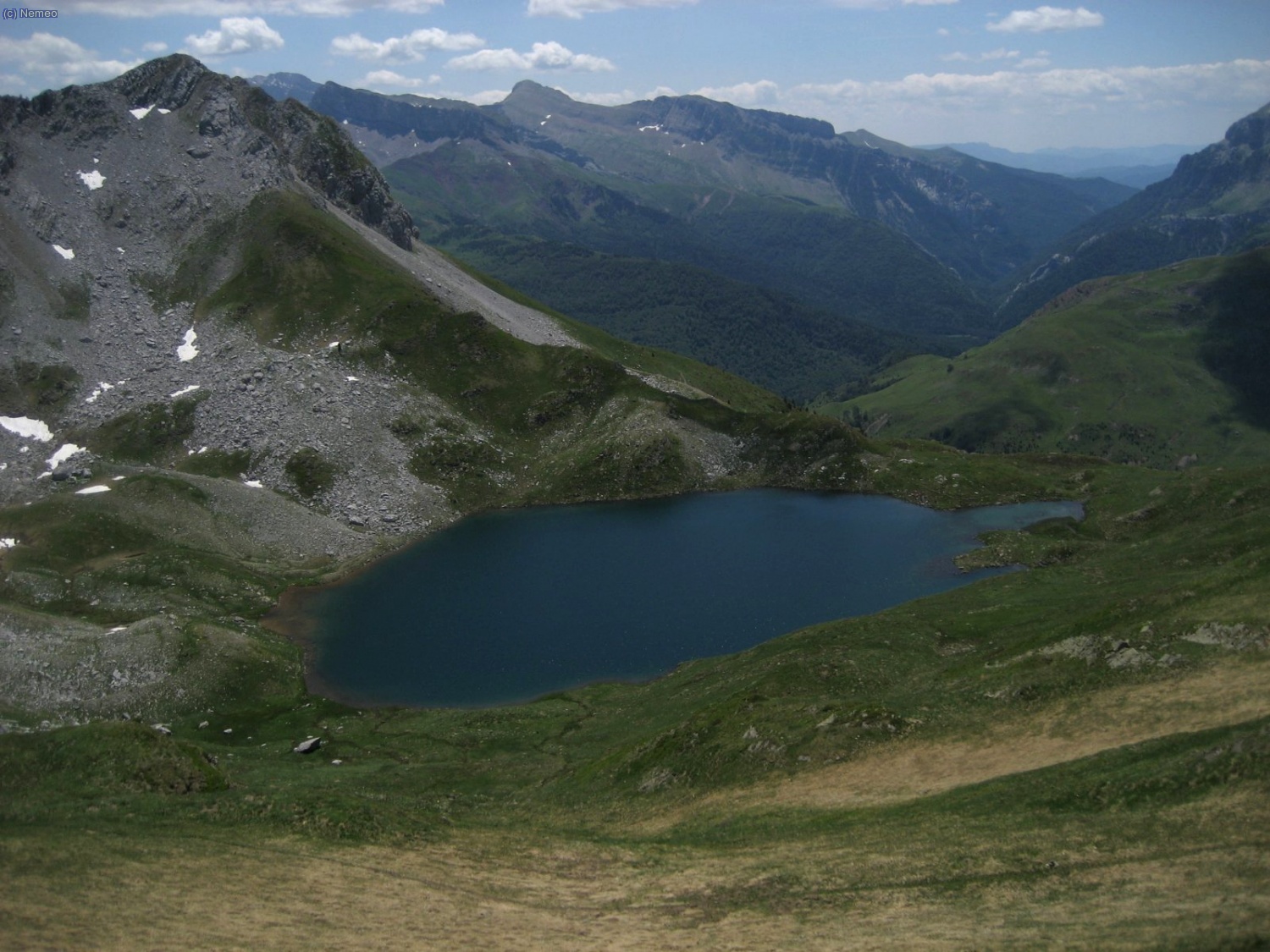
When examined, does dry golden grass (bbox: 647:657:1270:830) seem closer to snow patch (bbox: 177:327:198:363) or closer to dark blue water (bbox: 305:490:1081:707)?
dark blue water (bbox: 305:490:1081:707)

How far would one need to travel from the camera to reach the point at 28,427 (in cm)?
15062

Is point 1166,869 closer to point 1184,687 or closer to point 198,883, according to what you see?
point 1184,687

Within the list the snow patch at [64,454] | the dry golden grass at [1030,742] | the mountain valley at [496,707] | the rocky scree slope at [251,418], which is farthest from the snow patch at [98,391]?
the dry golden grass at [1030,742]

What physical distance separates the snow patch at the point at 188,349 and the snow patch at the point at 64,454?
26.4 metres

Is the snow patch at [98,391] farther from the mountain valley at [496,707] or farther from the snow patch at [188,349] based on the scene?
the snow patch at [188,349]

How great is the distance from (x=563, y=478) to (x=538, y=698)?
74.1 meters

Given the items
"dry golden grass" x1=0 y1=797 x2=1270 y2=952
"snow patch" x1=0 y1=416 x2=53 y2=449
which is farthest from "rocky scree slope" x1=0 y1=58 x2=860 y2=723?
"dry golden grass" x1=0 y1=797 x2=1270 y2=952

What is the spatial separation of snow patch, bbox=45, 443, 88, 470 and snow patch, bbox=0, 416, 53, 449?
3500 mm

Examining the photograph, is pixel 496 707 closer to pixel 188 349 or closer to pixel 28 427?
pixel 28 427

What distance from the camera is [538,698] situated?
3506 inches

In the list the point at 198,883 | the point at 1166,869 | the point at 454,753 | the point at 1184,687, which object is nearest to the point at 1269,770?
the point at 1166,869

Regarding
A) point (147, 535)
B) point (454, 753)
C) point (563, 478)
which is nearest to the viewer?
point (454, 753)

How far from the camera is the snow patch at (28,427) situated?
149 metres

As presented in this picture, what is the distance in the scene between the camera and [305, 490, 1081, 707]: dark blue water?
96.9 meters
